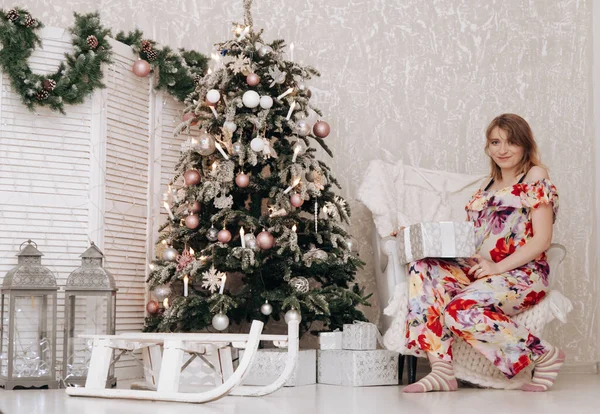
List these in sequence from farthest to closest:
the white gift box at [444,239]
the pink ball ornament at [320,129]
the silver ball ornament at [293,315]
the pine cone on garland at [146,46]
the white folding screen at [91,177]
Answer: the pine cone on garland at [146,46] < the pink ball ornament at [320,129] < the white folding screen at [91,177] < the silver ball ornament at [293,315] < the white gift box at [444,239]

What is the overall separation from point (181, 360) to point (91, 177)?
4.78 ft

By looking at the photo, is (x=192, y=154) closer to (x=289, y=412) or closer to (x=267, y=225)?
(x=267, y=225)

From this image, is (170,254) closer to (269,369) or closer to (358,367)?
(269,369)

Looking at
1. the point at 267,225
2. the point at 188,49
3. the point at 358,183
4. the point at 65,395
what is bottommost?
the point at 65,395

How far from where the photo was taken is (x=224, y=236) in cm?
381

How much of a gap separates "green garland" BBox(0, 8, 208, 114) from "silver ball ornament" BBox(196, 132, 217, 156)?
0.58 metres

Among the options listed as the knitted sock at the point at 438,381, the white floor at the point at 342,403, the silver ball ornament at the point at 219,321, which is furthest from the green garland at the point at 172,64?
the knitted sock at the point at 438,381

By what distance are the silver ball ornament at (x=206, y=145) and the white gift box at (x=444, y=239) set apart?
3.47ft

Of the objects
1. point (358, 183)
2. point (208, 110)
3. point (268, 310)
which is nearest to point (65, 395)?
point (268, 310)

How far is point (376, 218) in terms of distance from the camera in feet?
13.7

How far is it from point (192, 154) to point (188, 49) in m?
1.09

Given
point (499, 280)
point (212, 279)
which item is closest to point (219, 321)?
point (212, 279)

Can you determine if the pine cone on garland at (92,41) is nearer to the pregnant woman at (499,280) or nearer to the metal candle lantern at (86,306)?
the metal candle lantern at (86,306)

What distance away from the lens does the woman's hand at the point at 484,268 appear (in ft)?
11.7
